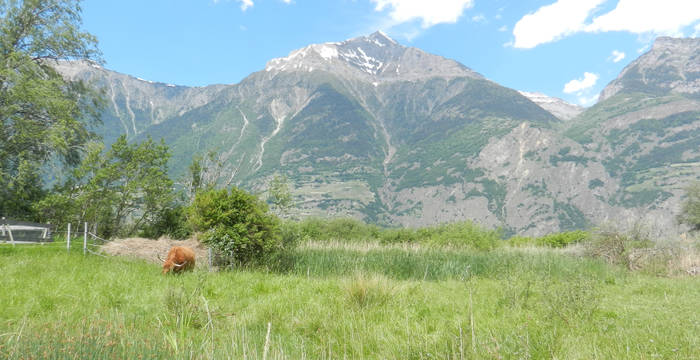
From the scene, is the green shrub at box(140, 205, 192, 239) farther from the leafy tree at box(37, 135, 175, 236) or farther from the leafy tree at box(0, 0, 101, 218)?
the leafy tree at box(0, 0, 101, 218)

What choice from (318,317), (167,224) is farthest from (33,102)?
(318,317)

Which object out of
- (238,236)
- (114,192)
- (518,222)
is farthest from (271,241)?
(518,222)

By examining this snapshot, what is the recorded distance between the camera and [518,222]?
200 meters

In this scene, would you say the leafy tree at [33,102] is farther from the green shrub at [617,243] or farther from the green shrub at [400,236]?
the green shrub at [617,243]

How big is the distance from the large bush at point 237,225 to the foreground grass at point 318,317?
2.34m

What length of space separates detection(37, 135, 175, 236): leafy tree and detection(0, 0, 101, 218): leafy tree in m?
1.48

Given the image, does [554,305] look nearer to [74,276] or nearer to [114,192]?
[74,276]

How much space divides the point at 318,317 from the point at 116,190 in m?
21.5

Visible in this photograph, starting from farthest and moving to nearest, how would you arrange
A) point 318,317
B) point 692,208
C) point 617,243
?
point 692,208, point 617,243, point 318,317

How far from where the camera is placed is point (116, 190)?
2255cm

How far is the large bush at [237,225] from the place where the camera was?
1310cm

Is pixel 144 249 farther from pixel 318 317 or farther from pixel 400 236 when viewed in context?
pixel 400 236

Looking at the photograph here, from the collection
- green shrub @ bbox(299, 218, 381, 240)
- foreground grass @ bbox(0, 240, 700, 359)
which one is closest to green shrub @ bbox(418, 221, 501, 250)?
foreground grass @ bbox(0, 240, 700, 359)

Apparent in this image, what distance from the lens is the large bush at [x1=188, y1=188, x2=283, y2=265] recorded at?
13102 millimetres
